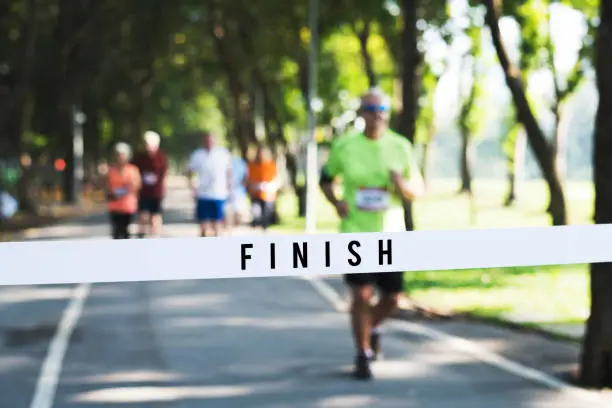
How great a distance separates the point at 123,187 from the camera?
18031 millimetres

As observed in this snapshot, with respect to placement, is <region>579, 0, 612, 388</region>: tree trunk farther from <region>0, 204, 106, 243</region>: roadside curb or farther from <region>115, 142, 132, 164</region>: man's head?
<region>0, 204, 106, 243</region>: roadside curb

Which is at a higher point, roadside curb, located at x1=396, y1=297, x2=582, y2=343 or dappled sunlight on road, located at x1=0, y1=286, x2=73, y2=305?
dappled sunlight on road, located at x1=0, y1=286, x2=73, y2=305

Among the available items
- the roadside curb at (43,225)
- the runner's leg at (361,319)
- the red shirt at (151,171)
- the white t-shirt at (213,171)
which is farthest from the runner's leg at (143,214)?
the runner's leg at (361,319)

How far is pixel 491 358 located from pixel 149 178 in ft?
33.6

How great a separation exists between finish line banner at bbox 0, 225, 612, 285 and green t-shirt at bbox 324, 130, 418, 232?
9.86 feet

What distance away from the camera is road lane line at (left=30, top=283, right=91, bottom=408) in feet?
27.9

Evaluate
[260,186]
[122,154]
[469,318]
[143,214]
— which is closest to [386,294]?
[469,318]

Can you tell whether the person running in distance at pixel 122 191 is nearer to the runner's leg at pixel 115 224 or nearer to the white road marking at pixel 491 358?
the runner's leg at pixel 115 224

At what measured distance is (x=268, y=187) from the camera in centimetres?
2664

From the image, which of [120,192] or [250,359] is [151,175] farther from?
[250,359]

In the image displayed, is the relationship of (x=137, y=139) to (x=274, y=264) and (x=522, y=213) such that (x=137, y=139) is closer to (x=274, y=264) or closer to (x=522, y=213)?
(x=522, y=213)

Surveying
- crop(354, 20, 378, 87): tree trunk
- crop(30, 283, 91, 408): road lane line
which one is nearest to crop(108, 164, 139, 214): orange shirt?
crop(30, 283, 91, 408): road lane line

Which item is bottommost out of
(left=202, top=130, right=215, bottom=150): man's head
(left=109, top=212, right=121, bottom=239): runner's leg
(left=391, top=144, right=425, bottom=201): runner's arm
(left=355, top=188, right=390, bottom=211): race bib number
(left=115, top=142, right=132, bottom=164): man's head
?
(left=109, top=212, right=121, bottom=239): runner's leg

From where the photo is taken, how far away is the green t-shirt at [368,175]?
9.26m
